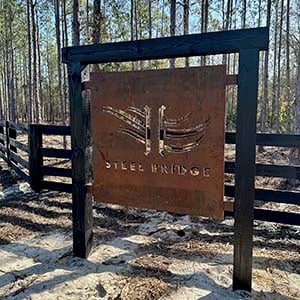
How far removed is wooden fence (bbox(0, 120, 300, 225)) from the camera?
376cm

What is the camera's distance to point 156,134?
3127 millimetres

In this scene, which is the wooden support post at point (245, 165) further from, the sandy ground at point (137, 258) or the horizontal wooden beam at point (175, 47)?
the sandy ground at point (137, 258)

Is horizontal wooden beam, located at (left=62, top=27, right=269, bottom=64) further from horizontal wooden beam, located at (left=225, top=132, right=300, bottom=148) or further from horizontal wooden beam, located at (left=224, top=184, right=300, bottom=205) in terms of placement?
horizontal wooden beam, located at (left=224, top=184, right=300, bottom=205)

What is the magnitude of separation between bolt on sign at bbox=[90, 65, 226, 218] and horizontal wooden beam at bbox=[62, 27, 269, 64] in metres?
0.15

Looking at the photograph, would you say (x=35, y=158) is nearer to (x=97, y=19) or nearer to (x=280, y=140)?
(x=280, y=140)

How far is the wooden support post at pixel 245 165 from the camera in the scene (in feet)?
8.83

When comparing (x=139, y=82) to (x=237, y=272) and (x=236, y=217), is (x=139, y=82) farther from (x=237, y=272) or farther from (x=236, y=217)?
(x=237, y=272)

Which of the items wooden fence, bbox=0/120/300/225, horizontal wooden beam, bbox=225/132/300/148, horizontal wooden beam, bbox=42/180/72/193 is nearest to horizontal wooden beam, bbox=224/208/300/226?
wooden fence, bbox=0/120/300/225

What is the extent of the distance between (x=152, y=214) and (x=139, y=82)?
230 centimetres

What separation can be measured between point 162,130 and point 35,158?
3.42m

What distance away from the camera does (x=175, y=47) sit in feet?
9.62

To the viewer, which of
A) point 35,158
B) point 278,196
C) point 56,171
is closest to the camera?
point 278,196

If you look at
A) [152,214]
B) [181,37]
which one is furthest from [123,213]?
[181,37]

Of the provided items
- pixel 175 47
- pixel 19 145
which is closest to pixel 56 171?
pixel 19 145
